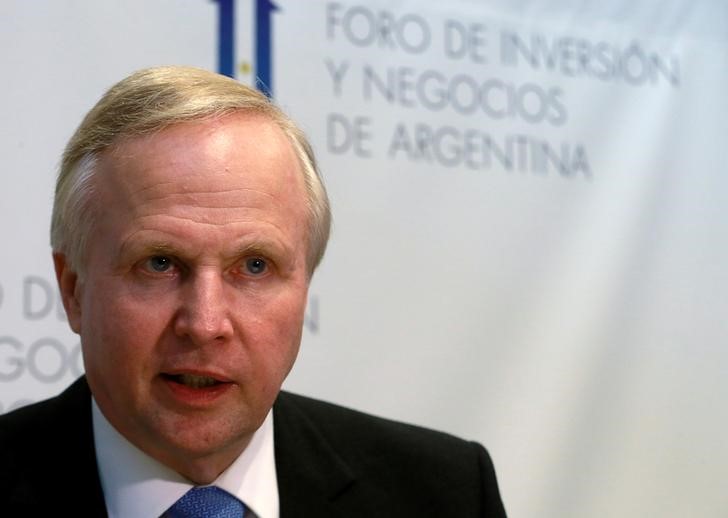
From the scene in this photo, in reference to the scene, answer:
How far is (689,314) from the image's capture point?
2.56m

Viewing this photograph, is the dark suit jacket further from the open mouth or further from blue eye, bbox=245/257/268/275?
blue eye, bbox=245/257/268/275

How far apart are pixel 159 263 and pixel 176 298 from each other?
0.05m

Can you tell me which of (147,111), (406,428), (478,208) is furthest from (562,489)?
(147,111)

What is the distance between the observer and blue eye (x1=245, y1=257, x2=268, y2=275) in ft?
4.10

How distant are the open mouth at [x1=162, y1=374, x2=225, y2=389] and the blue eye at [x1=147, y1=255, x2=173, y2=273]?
13cm

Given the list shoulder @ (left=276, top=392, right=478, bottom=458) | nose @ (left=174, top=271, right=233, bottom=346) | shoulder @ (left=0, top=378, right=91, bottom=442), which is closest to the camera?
nose @ (left=174, top=271, right=233, bottom=346)

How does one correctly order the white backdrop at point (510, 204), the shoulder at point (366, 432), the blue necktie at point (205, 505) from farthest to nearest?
the white backdrop at point (510, 204), the shoulder at point (366, 432), the blue necktie at point (205, 505)

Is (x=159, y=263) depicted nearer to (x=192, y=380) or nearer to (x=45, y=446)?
(x=192, y=380)

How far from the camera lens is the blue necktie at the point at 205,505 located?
1271 millimetres

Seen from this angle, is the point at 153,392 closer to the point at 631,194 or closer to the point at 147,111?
the point at 147,111

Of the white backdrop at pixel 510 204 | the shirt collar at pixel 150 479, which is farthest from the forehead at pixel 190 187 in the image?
the white backdrop at pixel 510 204

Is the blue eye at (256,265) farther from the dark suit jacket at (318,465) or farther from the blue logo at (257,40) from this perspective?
the blue logo at (257,40)

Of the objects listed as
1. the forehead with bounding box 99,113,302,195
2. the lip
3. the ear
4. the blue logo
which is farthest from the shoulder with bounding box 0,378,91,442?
the blue logo

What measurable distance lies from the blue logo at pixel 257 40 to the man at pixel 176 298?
886 mm
